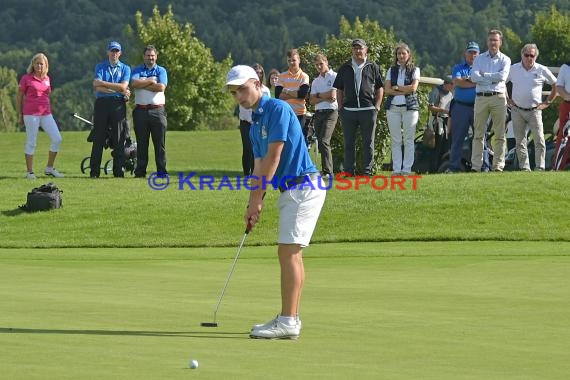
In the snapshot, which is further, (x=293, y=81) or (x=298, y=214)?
(x=293, y=81)

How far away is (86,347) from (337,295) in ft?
12.5

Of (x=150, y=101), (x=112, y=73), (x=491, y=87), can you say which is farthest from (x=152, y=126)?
(x=491, y=87)

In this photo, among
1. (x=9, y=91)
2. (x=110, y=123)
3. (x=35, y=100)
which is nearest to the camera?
(x=35, y=100)

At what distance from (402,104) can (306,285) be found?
979 centimetres

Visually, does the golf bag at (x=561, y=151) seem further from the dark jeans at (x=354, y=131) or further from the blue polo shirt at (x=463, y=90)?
the dark jeans at (x=354, y=131)

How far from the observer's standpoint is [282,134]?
8.95 metres

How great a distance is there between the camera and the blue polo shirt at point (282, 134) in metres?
8.98

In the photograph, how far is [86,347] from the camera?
802 centimetres

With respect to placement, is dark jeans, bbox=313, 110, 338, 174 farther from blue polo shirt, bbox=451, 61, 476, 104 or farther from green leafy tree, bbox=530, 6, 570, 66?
green leafy tree, bbox=530, 6, 570, 66

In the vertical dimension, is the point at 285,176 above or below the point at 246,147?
above

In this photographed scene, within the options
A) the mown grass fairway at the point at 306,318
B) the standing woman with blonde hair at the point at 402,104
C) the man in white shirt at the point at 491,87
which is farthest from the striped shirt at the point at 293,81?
the mown grass fairway at the point at 306,318

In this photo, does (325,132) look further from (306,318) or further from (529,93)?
(306,318)

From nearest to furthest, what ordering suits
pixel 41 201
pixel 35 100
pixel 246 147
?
pixel 41 201
pixel 35 100
pixel 246 147

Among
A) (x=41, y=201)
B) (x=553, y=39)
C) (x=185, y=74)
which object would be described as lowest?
(x=185, y=74)
